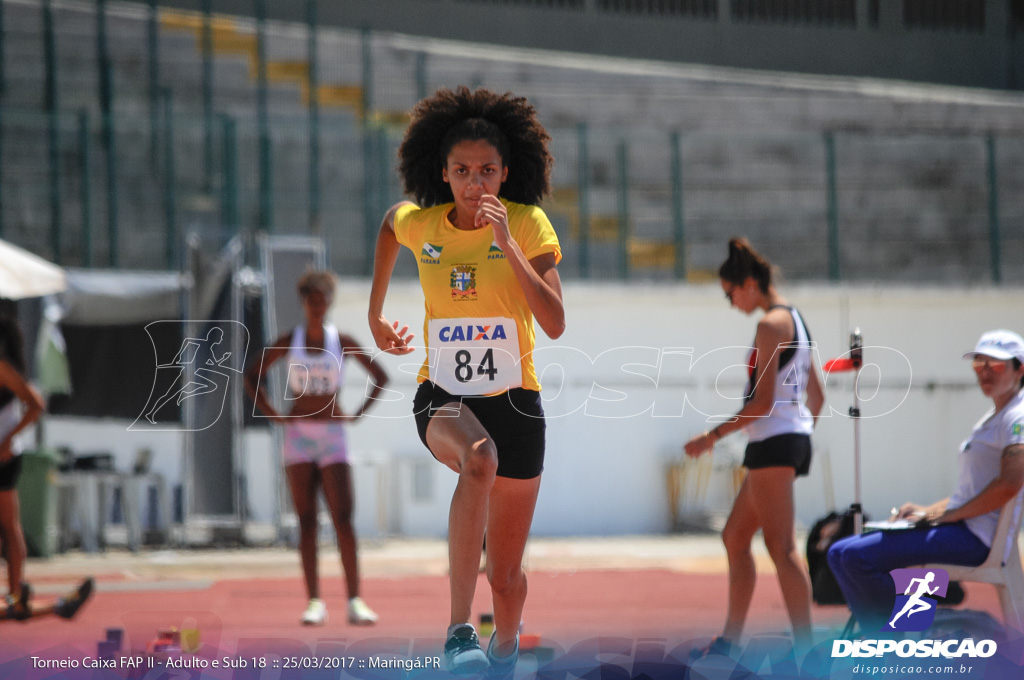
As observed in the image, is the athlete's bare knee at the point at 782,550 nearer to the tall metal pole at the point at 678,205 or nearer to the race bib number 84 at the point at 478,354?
the race bib number 84 at the point at 478,354

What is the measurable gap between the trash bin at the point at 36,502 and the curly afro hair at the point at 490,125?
24.7ft

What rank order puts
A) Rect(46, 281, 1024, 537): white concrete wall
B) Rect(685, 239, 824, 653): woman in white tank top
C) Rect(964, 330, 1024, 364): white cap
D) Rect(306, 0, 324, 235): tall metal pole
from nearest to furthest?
Rect(964, 330, 1024, 364): white cap < Rect(685, 239, 824, 653): woman in white tank top < Rect(46, 281, 1024, 537): white concrete wall < Rect(306, 0, 324, 235): tall metal pole

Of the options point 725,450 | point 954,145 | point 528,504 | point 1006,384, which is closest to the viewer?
point 528,504

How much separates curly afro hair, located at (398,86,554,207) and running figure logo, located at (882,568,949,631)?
213 centimetres

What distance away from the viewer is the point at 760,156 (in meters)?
14.7

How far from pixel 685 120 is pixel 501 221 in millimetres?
13872

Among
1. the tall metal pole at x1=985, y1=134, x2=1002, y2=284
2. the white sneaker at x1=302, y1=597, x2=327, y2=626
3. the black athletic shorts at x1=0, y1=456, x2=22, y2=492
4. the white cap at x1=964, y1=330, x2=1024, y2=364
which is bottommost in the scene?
the white sneaker at x1=302, y1=597, x2=327, y2=626

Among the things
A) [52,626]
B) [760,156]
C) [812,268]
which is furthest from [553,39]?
[52,626]

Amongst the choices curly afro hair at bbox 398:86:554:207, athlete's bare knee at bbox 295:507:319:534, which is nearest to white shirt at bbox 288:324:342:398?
athlete's bare knee at bbox 295:507:319:534

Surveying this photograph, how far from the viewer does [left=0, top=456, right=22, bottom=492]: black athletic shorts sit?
7145mm

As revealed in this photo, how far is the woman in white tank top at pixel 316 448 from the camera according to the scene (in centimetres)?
704

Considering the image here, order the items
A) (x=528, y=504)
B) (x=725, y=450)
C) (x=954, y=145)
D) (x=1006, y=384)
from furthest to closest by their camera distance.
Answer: (x=954, y=145)
(x=725, y=450)
(x=1006, y=384)
(x=528, y=504)

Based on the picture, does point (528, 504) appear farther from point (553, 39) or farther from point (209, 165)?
point (553, 39)

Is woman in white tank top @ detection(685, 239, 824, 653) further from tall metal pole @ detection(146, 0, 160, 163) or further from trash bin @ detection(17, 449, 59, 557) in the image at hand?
tall metal pole @ detection(146, 0, 160, 163)
